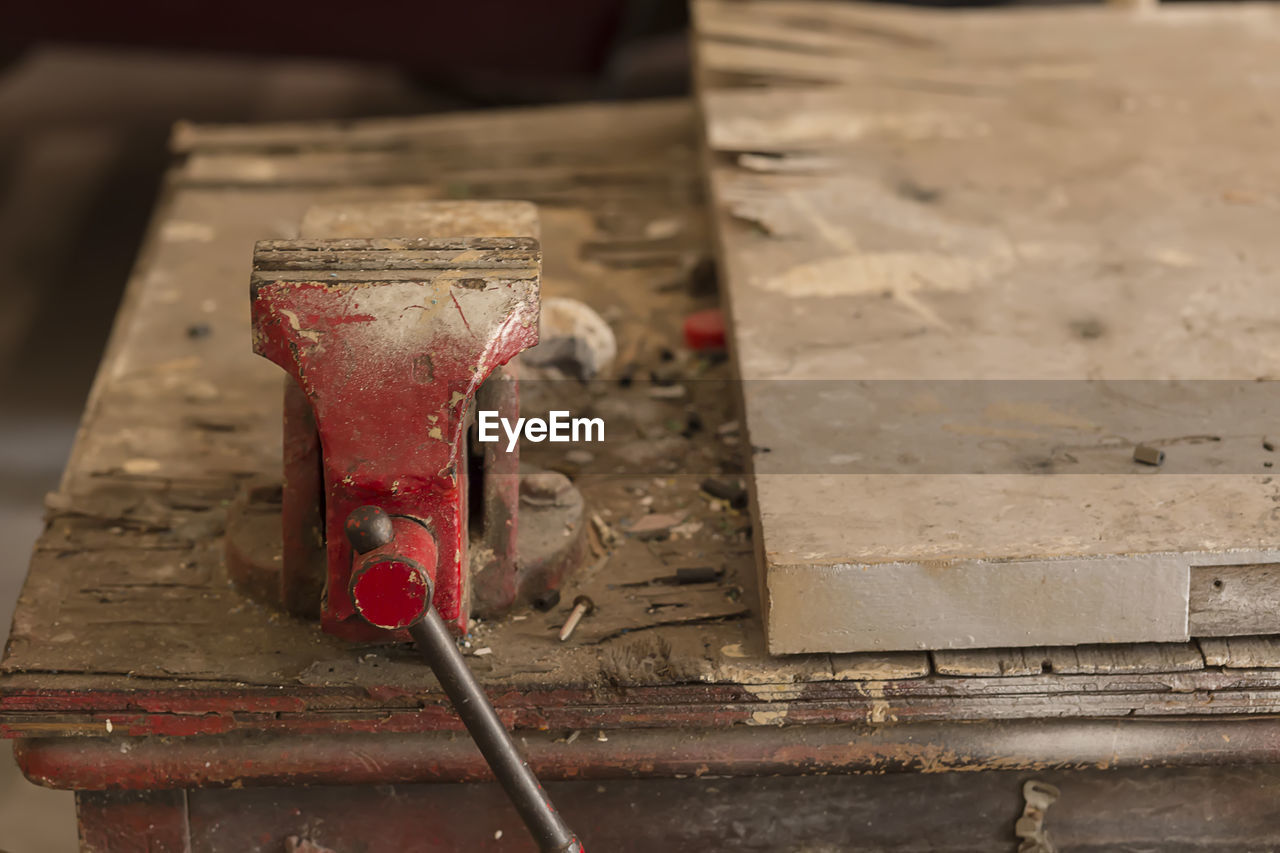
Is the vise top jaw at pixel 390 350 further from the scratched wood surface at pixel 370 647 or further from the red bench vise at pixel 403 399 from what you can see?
the scratched wood surface at pixel 370 647

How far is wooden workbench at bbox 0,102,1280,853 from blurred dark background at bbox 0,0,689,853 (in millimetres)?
1127

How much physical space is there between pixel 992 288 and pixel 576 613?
80cm

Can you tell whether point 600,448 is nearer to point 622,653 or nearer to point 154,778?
point 622,653

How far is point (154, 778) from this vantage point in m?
1.46

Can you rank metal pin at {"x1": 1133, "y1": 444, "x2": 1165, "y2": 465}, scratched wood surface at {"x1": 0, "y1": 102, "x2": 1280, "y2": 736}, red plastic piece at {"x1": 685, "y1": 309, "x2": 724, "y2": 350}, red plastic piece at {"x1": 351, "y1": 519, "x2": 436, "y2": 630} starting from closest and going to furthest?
red plastic piece at {"x1": 351, "y1": 519, "x2": 436, "y2": 630} < scratched wood surface at {"x1": 0, "y1": 102, "x2": 1280, "y2": 736} < metal pin at {"x1": 1133, "y1": 444, "x2": 1165, "y2": 465} < red plastic piece at {"x1": 685, "y1": 309, "x2": 724, "y2": 350}

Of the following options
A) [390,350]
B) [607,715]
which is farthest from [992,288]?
[390,350]

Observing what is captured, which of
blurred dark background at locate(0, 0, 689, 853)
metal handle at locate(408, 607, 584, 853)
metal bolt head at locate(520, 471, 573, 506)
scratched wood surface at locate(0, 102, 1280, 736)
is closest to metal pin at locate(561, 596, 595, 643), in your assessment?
scratched wood surface at locate(0, 102, 1280, 736)

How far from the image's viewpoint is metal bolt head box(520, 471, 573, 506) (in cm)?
164

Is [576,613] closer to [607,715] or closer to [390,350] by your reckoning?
[607,715]

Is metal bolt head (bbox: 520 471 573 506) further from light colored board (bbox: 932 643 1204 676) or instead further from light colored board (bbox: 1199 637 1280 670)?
light colored board (bbox: 1199 637 1280 670)

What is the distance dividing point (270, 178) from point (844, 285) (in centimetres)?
117

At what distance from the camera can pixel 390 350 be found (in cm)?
130

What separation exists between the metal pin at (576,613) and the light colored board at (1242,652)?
2.21 feet

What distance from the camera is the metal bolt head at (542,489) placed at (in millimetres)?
1636
